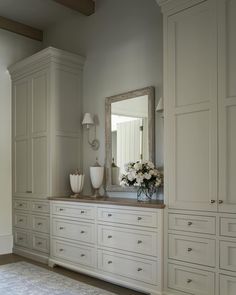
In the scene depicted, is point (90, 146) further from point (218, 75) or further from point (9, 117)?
point (218, 75)

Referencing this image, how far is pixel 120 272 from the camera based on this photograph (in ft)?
11.7

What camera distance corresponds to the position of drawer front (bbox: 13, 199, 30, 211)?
5031 mm

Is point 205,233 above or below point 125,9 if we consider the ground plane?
below

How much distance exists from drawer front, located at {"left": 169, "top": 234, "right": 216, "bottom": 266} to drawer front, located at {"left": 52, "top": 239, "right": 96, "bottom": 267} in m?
1.14

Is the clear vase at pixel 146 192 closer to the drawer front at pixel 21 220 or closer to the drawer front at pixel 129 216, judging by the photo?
the drawer front at pixel 129 216

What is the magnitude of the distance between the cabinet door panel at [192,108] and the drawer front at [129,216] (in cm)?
26

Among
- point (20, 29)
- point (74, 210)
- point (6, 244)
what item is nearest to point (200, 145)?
point (74, 210)

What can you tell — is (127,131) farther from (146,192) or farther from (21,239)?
(21,239)

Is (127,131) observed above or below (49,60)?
below

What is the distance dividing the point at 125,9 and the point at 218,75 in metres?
2.04

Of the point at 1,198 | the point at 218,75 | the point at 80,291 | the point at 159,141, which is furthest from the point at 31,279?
the point at 218,75

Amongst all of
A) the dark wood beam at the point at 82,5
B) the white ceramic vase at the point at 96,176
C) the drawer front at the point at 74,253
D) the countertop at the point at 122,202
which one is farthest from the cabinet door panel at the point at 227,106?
the dark wood beam at the point at 82,5

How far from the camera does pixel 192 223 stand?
300 centimetres

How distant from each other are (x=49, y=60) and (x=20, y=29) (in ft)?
4.00
